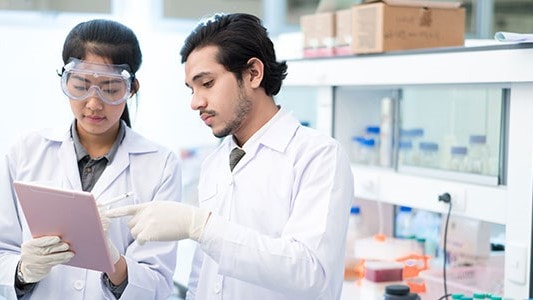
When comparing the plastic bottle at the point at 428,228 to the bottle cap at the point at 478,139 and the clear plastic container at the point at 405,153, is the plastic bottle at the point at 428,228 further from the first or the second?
the bottle cap at the point at 478,139

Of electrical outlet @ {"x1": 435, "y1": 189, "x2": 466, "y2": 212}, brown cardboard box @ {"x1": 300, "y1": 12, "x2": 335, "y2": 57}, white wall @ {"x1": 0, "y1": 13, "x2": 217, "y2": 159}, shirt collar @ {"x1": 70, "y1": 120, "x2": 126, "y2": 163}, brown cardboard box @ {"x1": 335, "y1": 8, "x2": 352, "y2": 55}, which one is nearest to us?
shirt collar @ {"x1": 70, "y1": 120, "x2": 126, "y2": 163}

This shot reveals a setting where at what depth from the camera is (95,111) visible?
1.62 m

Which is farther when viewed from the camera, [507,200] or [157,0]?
[157,0]

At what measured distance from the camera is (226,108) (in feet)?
4.85

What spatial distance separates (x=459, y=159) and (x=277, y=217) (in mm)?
992

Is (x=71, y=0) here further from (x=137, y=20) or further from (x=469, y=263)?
(x=469, y=263)

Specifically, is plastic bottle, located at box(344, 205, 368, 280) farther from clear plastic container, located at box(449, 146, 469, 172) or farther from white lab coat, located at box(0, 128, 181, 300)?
white lab coat, located at box(0, 128, 181, 300)

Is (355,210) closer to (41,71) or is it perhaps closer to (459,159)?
(459,159)

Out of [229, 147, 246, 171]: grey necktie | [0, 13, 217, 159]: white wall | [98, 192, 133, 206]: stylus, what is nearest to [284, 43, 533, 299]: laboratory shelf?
[229, 147, 246, 171]: grey necktie

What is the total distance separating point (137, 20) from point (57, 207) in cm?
281

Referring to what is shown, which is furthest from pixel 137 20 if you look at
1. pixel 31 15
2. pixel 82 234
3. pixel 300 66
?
pixel 82 234

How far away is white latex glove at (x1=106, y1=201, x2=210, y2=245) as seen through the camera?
1.34m

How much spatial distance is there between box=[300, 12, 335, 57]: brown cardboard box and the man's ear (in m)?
1.13

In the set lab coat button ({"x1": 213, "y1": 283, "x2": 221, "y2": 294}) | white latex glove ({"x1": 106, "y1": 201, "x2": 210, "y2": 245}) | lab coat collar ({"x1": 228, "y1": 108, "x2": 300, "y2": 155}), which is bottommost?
lab coat button ({"x1": 213, "y1": 283, "x2": 221, "y2": 294})
